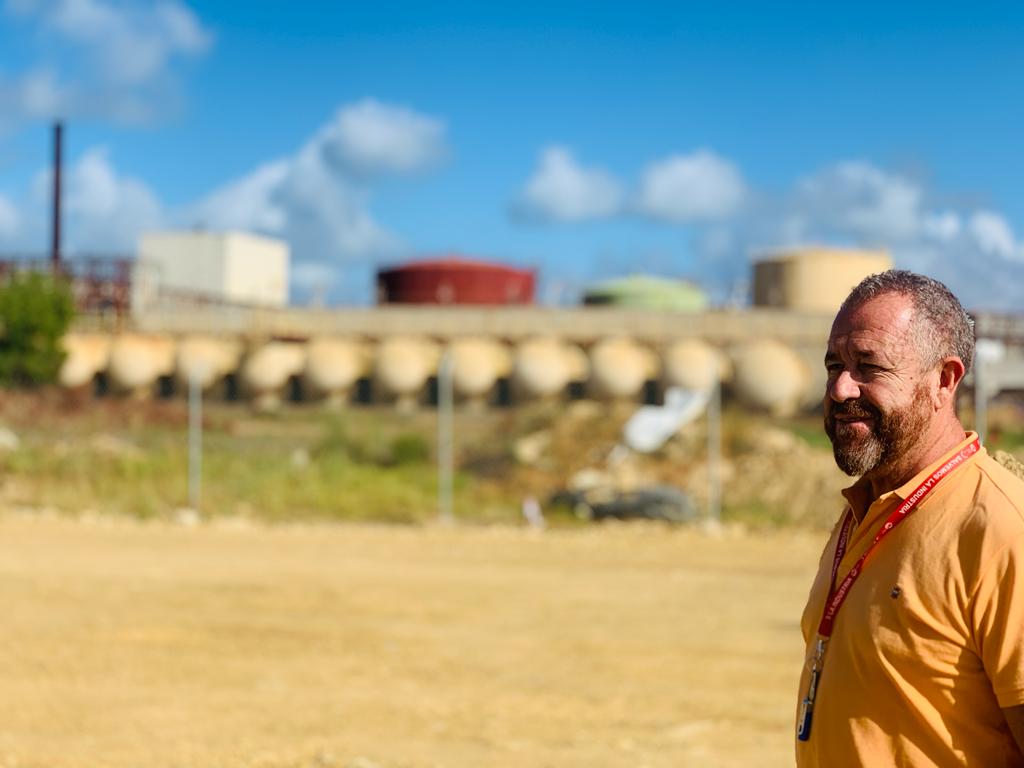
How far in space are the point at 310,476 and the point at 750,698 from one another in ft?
49.8

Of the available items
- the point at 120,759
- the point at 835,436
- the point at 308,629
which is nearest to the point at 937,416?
the point at 835,436

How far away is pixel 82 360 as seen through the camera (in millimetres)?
35875

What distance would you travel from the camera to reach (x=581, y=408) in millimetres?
29453

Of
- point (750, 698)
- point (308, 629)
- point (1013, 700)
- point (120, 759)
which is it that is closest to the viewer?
point (1013, 700)

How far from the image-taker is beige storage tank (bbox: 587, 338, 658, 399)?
109 ft

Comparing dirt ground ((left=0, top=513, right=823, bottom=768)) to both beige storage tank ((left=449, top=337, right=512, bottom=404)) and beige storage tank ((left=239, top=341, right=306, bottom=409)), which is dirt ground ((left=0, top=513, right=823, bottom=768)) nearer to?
beige storage tank ((left=449, top=337, right=512, bottom=404))

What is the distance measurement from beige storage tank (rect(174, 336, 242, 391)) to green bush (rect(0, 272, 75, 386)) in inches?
119

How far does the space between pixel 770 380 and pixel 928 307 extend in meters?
29.8

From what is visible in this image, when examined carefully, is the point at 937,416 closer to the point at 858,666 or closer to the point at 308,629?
the point at 858,666

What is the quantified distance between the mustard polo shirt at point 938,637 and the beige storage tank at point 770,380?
97.8ft

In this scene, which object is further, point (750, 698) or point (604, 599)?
point (604, 599)

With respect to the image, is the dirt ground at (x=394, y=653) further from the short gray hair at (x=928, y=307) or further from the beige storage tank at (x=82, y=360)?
the beige storage tank at (x=82, y=360)

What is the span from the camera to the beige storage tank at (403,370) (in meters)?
→ 34.1

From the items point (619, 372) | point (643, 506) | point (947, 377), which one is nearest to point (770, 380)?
point (619, 372)
